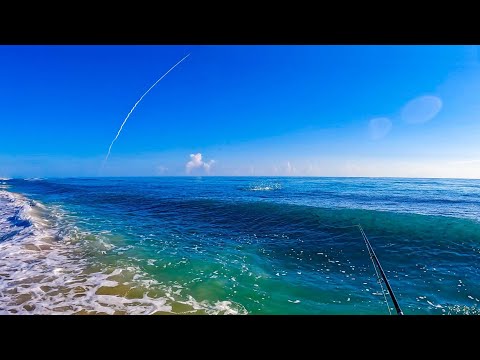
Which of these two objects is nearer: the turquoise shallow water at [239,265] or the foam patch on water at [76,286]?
the foam patch on water at [76,286]

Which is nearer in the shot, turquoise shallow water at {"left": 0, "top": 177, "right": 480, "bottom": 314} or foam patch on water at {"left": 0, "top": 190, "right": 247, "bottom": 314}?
foam patch on water at {"left": 0, "top": 190, "right": 247, "bottom": 314}

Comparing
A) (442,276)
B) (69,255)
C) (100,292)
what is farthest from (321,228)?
(69,255)

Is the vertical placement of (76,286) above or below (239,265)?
above

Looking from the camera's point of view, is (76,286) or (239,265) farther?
(239,265)
